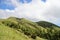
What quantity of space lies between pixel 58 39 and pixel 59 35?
490 inches

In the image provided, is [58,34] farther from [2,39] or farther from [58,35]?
[2,39]

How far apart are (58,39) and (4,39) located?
108 meters

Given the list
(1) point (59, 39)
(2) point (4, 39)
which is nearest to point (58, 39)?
(1) point (59, 39)

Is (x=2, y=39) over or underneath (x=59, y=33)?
over

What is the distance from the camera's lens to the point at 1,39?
2883cm

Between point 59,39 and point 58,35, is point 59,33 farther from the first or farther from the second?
point 59,39

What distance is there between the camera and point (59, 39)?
5236 inches

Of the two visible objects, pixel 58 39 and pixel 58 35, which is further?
pixel 58 35

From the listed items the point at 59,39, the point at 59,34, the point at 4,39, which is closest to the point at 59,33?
the point at 59,34

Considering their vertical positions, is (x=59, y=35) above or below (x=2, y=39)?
below

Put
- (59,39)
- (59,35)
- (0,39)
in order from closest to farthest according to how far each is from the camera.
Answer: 1. (0,39)
2. (59,39)
3. (59,35)

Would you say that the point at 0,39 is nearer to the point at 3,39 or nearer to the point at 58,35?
the point at 3,39

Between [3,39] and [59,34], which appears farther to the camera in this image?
[59,34]

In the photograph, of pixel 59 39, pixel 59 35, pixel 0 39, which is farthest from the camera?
pixel 59 35
